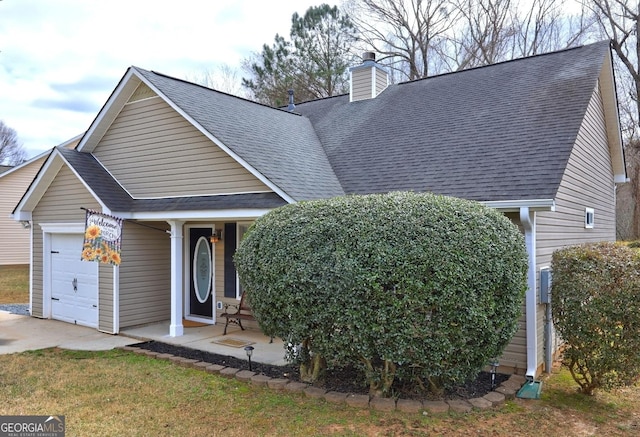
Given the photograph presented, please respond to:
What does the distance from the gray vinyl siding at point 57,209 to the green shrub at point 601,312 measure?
7.79 meters

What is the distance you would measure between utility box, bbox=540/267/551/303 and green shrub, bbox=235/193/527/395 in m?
1.21

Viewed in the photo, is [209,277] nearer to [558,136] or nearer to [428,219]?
[428,219]

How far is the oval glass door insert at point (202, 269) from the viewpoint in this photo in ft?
32.5

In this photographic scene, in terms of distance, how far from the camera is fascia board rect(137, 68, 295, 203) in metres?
7.42

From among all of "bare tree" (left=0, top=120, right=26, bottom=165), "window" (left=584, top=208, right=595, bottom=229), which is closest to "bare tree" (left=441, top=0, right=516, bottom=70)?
"window" (left=584, top=208, right=595, bottom=229)

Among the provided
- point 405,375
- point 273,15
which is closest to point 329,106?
point 405,375

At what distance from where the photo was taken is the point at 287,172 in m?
8.26

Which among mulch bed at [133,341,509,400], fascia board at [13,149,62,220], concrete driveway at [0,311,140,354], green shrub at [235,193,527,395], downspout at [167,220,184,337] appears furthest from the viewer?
fascia board at [13,149,62,220]

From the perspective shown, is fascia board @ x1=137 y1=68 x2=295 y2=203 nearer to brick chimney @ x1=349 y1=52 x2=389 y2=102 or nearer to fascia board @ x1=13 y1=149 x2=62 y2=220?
Answer: fascia board @ x1=13 y1=149 x2=62 y2=220

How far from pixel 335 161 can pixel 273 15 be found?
51.0ft

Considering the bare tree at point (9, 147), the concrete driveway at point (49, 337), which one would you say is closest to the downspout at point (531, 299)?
the concrete driveway at point (49, 337)

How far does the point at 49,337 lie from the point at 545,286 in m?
8.50

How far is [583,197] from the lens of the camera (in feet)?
28.8

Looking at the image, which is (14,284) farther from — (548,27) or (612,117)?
(548,27)
